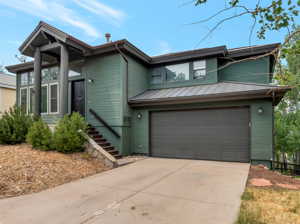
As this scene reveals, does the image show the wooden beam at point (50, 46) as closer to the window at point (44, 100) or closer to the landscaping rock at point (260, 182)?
the window at point (44, 100)

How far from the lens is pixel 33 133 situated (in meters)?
6.58

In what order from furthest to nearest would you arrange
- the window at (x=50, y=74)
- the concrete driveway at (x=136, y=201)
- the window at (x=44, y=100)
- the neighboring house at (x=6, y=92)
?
1. the neighboring house at (x=6, y=92)
2. the window at (x=50, y=74)
3. the window at (x=44, y=100)
4. the concrete driveway at (x=136, y=201)

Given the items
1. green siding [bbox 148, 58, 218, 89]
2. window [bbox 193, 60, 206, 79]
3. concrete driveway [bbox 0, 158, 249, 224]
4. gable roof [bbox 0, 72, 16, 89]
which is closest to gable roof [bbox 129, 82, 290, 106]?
green siding [bbox 148, 58, 218, 89]

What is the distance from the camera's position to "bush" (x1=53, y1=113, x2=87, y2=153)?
21.1 ft

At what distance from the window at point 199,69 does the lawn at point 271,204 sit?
573 cm

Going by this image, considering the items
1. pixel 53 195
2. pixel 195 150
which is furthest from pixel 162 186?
pixel 195 150

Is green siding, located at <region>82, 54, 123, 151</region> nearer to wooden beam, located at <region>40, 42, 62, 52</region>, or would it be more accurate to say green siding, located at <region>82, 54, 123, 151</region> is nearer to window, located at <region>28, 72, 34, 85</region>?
wooden beam, located at <region>40, 42, 62, 52</region>

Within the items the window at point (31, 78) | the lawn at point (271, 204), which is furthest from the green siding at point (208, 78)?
the window at point (31, 78)

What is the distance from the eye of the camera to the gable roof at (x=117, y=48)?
7.61 m

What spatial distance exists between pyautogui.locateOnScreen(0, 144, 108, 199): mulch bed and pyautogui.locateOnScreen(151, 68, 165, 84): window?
5429mm

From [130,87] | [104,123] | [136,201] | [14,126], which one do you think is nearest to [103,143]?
[104,123]

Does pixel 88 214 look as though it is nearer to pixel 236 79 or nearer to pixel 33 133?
pixel 33 133

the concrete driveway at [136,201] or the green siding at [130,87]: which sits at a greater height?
the green siding at [130,87]

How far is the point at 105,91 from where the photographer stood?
8.55 m
